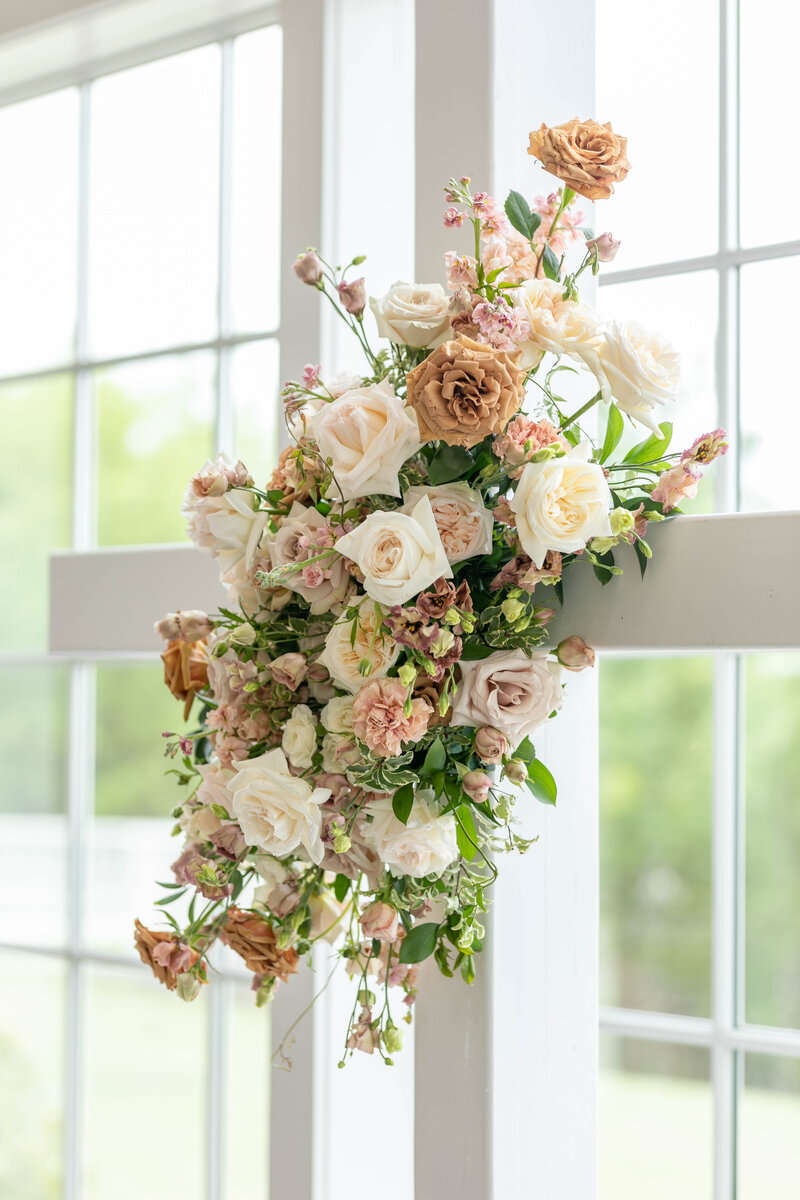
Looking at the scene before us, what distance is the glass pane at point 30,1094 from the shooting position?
6.00ft

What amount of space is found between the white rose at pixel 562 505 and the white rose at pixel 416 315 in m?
0.13

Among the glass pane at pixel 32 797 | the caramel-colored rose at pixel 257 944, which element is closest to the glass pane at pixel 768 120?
the caramel-colored rose at pixel 257 944

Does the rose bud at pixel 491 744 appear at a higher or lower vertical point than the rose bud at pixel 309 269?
lower

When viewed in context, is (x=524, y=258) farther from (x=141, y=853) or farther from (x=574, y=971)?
(x=141, y=853)

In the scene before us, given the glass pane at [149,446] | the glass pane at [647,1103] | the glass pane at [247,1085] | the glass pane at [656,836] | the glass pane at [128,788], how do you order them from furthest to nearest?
the glass pane at [656,836] → the glass pane at [647,1103] → the glass pane at [128,788] → the glass pane at [149,446] → the glass pane at [247,1085]

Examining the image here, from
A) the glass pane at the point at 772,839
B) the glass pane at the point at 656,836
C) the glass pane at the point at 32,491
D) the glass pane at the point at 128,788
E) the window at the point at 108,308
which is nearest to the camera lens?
the window at the point at 108,308

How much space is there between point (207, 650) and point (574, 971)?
1.55ft

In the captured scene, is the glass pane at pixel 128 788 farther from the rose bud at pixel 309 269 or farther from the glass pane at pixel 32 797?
the rose bud at pixel 309 269

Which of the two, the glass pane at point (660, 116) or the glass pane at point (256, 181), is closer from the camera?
the glass pane at point (660, 116)

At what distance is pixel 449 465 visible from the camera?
759mm

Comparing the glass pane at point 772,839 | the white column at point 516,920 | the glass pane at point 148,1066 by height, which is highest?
the white column at point 516,920

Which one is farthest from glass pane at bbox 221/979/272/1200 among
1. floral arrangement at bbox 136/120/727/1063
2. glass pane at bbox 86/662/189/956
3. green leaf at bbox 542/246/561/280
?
green leaf at bbox 542/246/561/280

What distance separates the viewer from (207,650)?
911mm

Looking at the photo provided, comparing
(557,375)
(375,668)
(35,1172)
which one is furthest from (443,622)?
(35,1172)
